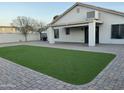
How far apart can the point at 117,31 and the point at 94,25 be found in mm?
2817

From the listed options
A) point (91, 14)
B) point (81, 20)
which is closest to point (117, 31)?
point (91, 14)

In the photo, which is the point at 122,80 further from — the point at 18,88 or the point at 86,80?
the point at 18,88

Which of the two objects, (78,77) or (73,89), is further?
(78,77)

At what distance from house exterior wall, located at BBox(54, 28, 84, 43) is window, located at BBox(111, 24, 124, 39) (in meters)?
4.52

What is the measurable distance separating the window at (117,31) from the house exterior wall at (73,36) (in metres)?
4.52

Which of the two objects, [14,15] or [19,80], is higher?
[14,15]

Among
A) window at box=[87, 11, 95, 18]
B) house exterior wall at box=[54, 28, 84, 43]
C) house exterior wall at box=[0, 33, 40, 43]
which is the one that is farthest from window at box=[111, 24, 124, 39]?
house exterior wall at box=[0, 33, 40, 43]

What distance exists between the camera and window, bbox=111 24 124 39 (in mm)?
14422

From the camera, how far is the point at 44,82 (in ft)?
14.4

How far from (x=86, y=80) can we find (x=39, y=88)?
1.65 metres

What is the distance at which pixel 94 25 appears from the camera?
14156 mm

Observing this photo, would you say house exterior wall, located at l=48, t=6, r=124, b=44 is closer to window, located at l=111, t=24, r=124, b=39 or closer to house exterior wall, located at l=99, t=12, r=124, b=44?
house exterior wall, located at l=99, t=12, r=124, b=44

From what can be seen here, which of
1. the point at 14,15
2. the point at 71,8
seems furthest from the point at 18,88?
the point at 14,15

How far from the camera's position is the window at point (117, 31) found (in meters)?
14.4
